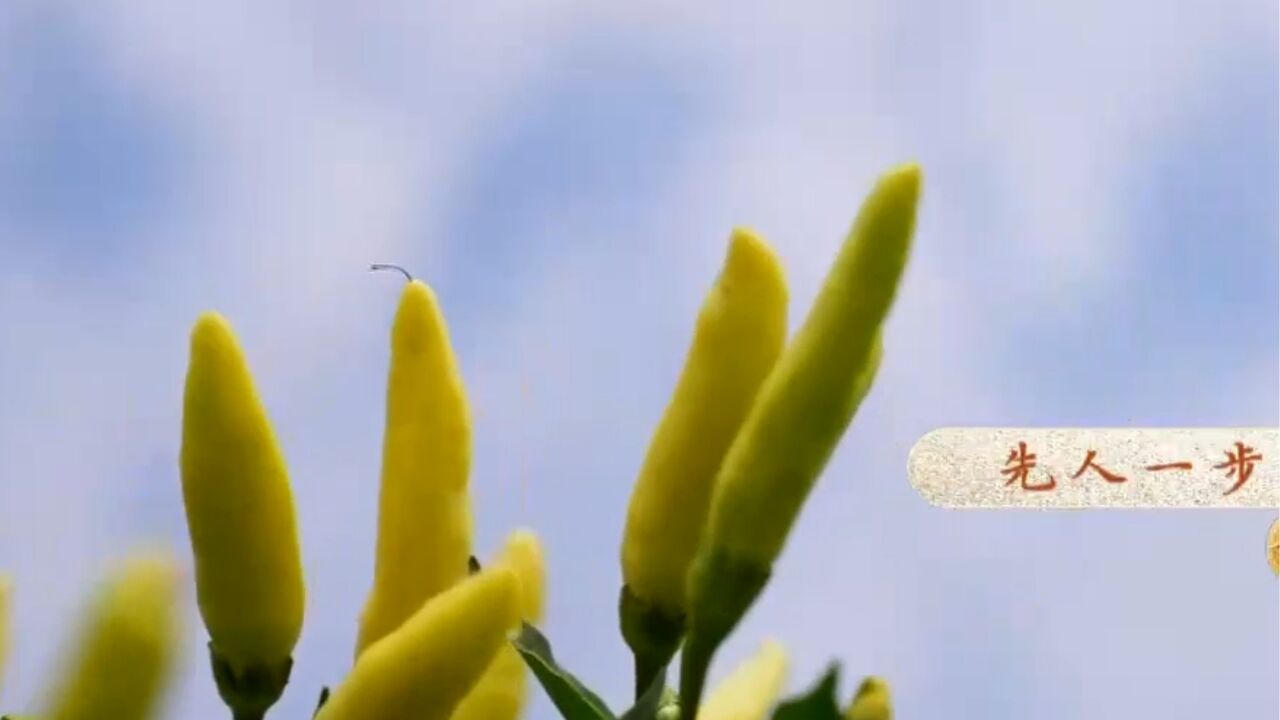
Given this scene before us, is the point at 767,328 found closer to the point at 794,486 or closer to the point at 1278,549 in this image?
the point at 794,486

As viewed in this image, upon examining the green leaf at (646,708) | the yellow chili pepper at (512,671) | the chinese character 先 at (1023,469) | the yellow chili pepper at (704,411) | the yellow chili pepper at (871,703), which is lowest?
the yellow chili pepper at (871,703)

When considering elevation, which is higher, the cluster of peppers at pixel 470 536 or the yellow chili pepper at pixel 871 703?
the cluster of peppers at pixel 470 536

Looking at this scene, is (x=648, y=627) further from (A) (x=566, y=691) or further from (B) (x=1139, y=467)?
(B) (x=1139, y=467)

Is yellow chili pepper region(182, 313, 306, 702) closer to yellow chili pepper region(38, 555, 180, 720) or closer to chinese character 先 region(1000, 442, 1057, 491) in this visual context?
yellow chili pepper region(38, 555, 180, 720)

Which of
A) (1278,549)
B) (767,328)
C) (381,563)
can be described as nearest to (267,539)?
(381,563)

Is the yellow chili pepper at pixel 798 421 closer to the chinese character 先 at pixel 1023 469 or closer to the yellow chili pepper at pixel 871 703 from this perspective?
the yellow chili pepper at pixel 871 703

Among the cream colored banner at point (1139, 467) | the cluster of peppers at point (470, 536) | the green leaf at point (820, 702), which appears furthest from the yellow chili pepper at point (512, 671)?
the cream colored banner at point (1139, 467)

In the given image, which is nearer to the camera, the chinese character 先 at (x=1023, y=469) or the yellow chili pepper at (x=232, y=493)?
the yellow chili pepper at (x=232, y=493)

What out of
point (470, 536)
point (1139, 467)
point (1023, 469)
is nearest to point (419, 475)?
point (470, 536)
